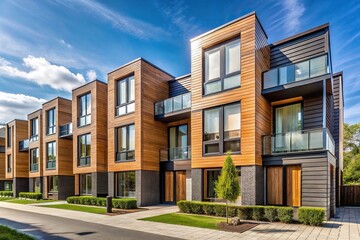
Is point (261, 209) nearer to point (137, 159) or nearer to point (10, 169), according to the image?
point (137, 159)

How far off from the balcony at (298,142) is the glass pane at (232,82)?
3221 mm

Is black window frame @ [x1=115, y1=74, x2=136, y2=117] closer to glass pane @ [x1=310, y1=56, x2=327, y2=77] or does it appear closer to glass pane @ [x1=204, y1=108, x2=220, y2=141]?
glass pane @ [x1=204, y1=108, x2=220, y2=141]

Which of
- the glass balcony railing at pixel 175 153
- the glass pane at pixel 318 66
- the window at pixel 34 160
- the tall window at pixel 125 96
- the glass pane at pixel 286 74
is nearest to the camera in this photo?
the glass pane at pixel 318 66

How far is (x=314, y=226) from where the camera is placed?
1020 cm

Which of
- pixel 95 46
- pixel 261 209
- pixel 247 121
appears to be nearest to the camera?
pixel 261 209

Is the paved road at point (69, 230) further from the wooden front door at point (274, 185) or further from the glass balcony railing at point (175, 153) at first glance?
the glass balcony railing at point (175, 153)

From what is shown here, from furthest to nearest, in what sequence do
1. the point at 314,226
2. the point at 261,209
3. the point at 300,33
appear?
1. the point at 300,33
2. the point at 261,209
3. the point at 314,226

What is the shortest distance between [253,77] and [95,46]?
910 centimetres

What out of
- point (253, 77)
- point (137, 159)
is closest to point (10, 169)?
point (137, 159)

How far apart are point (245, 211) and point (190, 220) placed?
2563mm

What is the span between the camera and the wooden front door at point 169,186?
1800 centimetres

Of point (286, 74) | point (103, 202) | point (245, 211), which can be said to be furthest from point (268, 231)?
point (103, 202)

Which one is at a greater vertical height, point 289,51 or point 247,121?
point 289,51

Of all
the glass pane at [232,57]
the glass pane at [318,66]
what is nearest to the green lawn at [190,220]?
the glass pane at [232,57]
